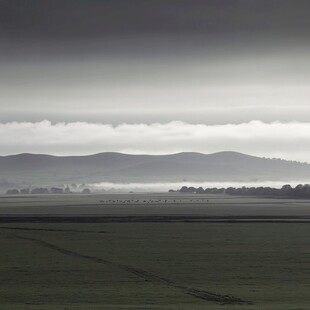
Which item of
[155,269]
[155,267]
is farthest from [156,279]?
[155,267]

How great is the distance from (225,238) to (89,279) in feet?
81.1

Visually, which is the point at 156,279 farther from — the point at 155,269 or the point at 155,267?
the point at 155,267

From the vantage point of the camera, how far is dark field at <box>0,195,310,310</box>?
39.6m

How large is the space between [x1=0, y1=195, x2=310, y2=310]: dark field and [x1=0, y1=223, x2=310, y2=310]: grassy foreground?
47mm

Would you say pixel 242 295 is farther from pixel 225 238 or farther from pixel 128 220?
pixel 128 220

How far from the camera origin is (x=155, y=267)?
5156 centimetres

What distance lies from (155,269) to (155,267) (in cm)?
88

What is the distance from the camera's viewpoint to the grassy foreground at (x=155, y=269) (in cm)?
3950

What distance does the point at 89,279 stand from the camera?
4641 centimetres

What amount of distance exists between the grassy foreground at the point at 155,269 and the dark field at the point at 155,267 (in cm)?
5

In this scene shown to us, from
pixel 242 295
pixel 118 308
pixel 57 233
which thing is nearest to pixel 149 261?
pixel 242 295

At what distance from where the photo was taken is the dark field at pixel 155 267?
39.6 m

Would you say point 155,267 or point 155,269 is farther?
point 155,267

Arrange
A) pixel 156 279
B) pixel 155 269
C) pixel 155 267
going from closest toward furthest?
pixel 156 279 < pixel 155 269 < pixel 155 267
